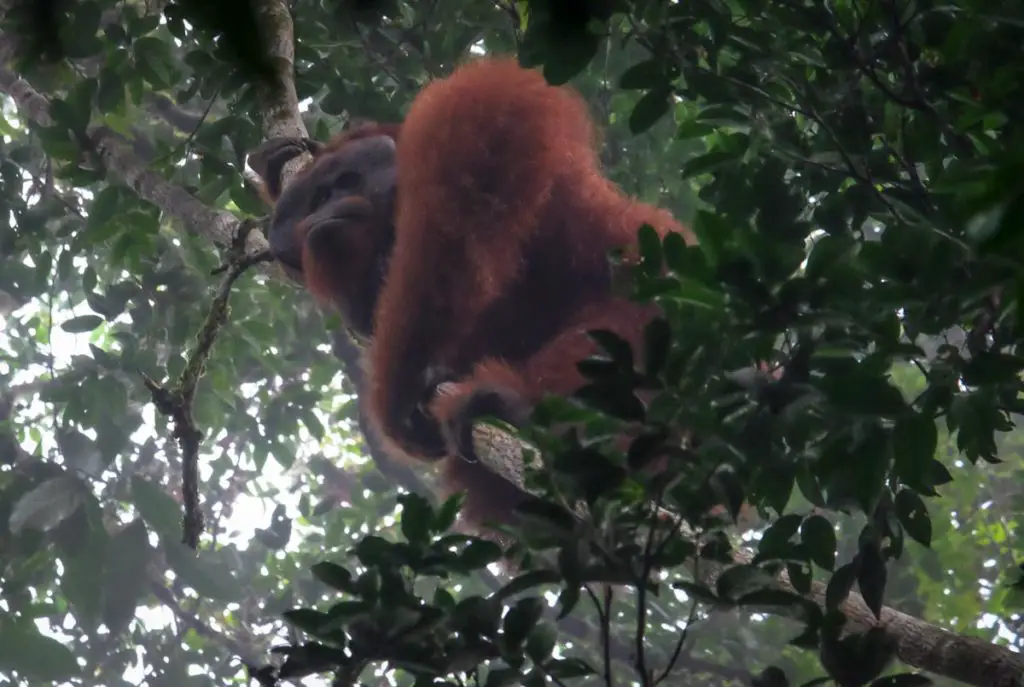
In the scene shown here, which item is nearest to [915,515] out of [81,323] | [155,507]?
[81,323]

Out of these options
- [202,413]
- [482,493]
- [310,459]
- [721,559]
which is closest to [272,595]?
[310,459]

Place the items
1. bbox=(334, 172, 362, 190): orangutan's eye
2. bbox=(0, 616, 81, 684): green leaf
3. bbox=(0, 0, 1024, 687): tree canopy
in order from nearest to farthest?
bbox=(0, 0, 1024, 687): tree canopy → bbox=(334, 172, 362, 190): orangutan's eye → bbox=(0, 616, 81, 684): green leaf

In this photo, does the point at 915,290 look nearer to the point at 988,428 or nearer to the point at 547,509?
the point at 988,428

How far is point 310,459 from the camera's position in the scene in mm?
5688

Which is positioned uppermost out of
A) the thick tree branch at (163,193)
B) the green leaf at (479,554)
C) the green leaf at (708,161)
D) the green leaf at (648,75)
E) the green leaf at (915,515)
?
the thick tree branch at (163,193)

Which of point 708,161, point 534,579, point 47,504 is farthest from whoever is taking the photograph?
point 47,504

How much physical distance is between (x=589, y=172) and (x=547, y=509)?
4.43 ft


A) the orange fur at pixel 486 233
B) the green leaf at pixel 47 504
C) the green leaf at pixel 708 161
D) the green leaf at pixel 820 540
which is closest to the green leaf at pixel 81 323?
the green leaf at pixel 47 504

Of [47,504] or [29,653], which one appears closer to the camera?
[29,653]

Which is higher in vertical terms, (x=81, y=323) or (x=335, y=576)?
(x=81, y=323)

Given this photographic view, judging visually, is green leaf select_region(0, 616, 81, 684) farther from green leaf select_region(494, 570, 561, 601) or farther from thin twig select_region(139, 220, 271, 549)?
green leaf select_region(494, 570, 561, 601)

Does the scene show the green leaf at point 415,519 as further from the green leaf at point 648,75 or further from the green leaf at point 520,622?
the green leaf at point 648,75

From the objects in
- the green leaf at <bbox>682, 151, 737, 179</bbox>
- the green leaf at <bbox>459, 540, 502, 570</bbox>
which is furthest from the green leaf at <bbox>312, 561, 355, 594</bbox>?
the green leaf at <bbox>682, 151, 737, 179</bbox>

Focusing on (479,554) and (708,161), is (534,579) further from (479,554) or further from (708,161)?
(708,161)
